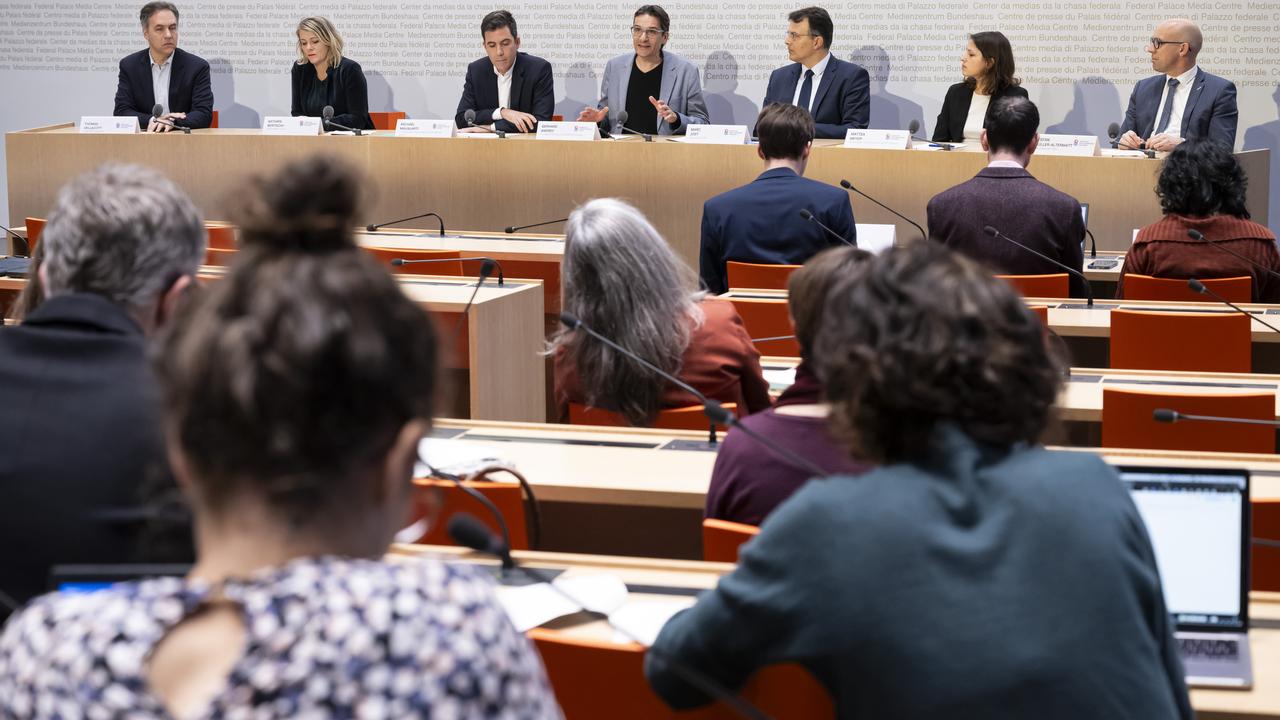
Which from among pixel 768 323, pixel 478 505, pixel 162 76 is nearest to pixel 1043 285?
pixel 768 323

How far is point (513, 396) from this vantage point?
4422mm

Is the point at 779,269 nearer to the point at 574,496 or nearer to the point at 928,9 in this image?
the point at 574,496

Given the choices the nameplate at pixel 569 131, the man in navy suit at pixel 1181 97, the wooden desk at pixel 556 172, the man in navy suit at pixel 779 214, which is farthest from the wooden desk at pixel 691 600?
the man in navy suit at pixel 1181 97

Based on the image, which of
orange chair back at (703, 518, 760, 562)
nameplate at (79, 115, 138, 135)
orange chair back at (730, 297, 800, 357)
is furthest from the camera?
nameplate at (79, 115, 138, 135)

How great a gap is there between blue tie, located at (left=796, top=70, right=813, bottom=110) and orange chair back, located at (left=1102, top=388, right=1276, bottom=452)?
451 centimetres

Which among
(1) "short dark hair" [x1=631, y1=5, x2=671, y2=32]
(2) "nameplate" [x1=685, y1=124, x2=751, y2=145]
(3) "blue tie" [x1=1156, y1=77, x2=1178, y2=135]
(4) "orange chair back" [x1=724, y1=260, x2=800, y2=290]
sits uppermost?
(1) "short dark hair" [x1=631, y1=5, x2=671, y2=32]

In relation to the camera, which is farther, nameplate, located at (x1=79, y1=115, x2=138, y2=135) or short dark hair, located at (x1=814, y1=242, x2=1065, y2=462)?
nameplate, located at (x1=79, y1=115, x2=138, y2=135)

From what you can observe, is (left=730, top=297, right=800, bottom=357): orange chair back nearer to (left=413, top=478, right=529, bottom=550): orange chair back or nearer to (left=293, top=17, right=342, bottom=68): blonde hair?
(left=413, top=478, right=529, bottom=550): orange chair back

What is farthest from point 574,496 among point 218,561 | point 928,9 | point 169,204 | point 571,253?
point 928,9

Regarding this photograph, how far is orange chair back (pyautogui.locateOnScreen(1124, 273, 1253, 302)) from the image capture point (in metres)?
4.05

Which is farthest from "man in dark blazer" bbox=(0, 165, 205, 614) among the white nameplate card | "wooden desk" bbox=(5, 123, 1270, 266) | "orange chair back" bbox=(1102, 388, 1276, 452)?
the white nameplate card

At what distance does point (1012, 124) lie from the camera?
14.8 feet

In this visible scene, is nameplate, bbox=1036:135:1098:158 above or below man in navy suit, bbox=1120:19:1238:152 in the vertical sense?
below

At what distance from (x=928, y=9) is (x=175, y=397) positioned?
785 centimetres
